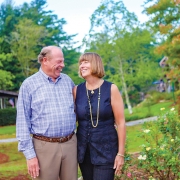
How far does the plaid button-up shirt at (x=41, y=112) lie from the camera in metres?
3.04

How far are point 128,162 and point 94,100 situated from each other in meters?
1.86

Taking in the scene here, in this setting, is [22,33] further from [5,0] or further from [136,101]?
[136,101]

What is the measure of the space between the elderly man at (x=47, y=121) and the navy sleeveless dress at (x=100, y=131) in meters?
0.09

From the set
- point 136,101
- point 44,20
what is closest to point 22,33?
point 44,20

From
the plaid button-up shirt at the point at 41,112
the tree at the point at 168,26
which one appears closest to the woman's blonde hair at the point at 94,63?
the plaid button-up shirt at the point at 41,112

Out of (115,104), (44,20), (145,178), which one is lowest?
(145,178)

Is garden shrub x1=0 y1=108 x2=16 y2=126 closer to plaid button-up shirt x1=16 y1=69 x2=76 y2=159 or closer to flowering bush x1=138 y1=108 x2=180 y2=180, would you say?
flowering bush x1=138 y1=108 x2=180 y2=180

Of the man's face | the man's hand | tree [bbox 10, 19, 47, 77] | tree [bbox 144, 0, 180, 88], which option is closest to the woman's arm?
the man's face

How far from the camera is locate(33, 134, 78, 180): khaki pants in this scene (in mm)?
3119

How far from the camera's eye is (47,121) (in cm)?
308

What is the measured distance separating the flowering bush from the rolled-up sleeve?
1824mm

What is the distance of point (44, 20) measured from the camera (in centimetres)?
4103

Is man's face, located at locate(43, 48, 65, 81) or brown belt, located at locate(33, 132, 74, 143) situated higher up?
man's face, located at locate(43, 48, 65, 81)

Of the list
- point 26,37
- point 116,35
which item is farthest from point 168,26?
point 26,37
